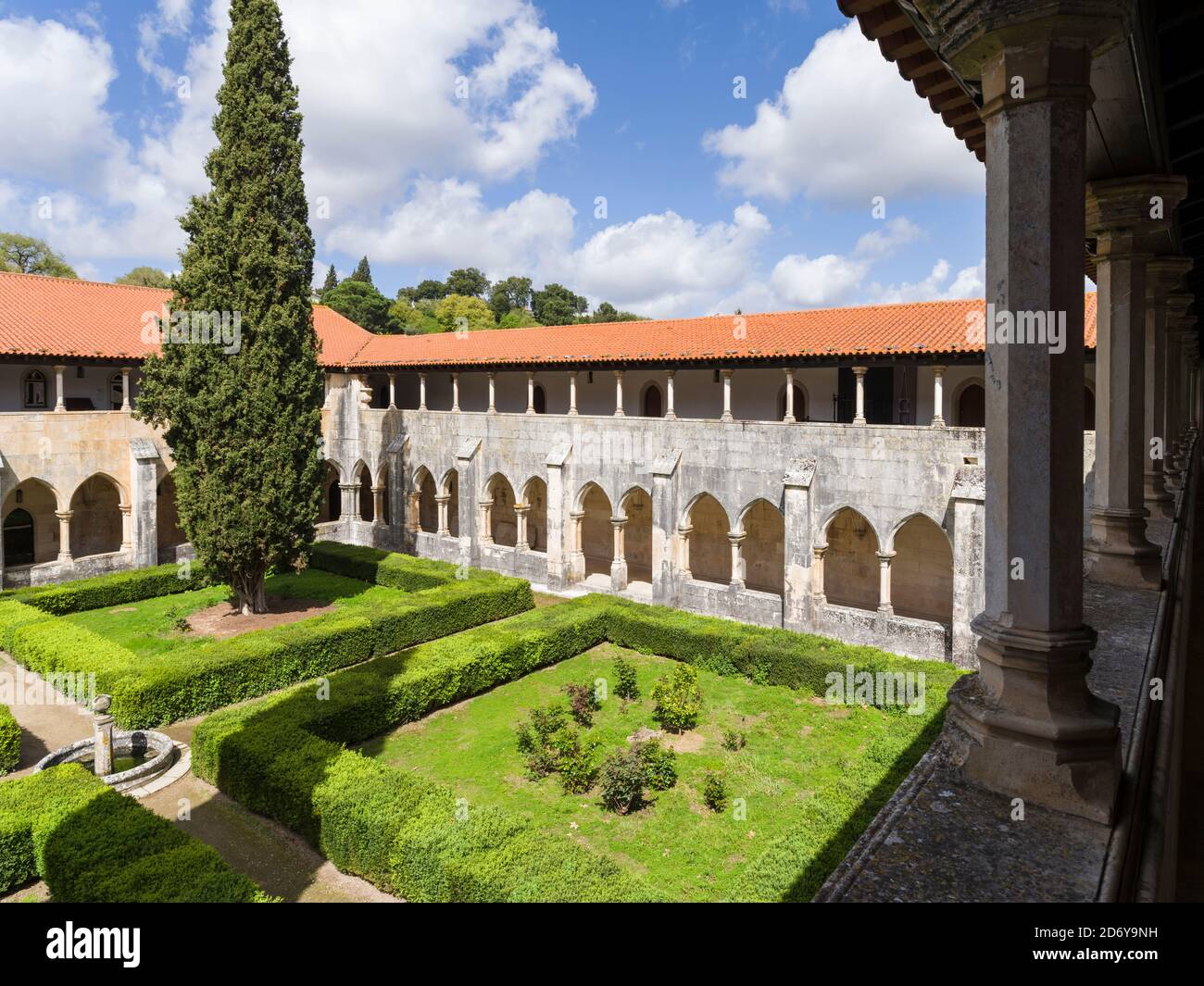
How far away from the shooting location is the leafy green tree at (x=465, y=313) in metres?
67.0

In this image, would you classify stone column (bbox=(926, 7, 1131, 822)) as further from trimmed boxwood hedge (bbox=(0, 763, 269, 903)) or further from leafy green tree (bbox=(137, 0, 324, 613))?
leafy green tree (bbox=(137, 0, 324, 613))

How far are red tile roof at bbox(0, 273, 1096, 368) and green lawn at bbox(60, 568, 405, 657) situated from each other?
7.39 metres

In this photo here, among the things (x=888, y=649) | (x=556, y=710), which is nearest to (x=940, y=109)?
(x=556, y=710)

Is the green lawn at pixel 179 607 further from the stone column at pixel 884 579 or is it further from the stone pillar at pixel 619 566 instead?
the stone column at pixel 884 579

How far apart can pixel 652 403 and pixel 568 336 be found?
160 inches

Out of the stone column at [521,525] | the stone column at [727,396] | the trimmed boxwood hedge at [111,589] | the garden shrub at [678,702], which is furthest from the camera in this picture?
the stone column at [521,525]

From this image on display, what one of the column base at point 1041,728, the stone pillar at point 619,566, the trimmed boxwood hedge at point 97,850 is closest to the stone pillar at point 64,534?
the trimmed boxwood hedge at point 97,850

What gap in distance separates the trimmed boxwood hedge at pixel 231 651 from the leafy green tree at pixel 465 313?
50.4 meters

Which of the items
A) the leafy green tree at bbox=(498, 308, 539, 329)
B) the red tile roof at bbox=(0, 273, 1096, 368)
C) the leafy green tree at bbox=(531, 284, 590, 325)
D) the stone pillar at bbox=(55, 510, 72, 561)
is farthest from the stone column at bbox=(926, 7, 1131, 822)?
the leafy green tree at bbox=(531, 284, 590, 325)

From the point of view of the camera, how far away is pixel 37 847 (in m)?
8.58

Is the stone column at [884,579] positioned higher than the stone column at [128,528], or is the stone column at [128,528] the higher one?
the stone column at [128,528]

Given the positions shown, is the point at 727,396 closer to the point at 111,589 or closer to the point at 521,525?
the point at 521,525

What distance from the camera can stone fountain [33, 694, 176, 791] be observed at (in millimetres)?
11172

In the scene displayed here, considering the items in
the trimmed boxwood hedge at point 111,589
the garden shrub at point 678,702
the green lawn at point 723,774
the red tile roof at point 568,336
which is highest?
the red tile roof at point 568,336
